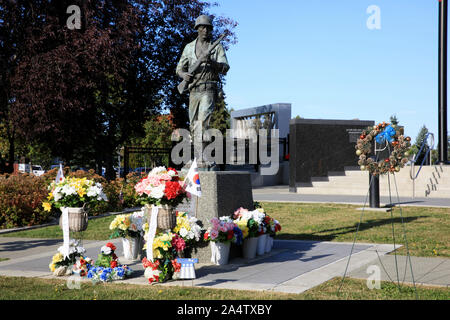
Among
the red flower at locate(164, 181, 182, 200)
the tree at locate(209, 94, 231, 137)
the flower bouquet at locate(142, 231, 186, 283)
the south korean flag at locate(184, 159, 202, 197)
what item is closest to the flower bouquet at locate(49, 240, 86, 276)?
the flower bouquet at locate(142, 231, 186, 283)

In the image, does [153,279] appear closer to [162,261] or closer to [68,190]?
[162,261]

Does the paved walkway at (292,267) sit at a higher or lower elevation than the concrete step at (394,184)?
lower

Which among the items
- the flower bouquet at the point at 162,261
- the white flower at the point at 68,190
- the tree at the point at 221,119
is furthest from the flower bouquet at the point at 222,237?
the tree at the point at 221,119

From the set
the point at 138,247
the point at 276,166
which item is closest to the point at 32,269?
the point at 138,247

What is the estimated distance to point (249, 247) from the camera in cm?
759

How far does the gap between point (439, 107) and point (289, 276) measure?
18.2 metres

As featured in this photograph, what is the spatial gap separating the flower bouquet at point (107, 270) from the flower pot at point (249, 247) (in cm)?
196

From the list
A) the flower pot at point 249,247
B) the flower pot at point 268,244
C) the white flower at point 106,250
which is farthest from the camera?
the flower pot at point 268,244

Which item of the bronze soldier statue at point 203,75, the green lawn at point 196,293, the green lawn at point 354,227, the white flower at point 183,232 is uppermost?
the bronze soldier statue at point 203,75

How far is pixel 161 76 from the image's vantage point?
70.2 ft

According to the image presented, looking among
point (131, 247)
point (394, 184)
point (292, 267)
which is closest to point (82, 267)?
point (131, 247)

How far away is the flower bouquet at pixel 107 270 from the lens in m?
6.20

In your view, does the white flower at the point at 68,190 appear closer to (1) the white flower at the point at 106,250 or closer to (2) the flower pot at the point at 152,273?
(1) the white flower at the point at 106,250

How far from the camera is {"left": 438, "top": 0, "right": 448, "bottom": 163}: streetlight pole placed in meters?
21.4
